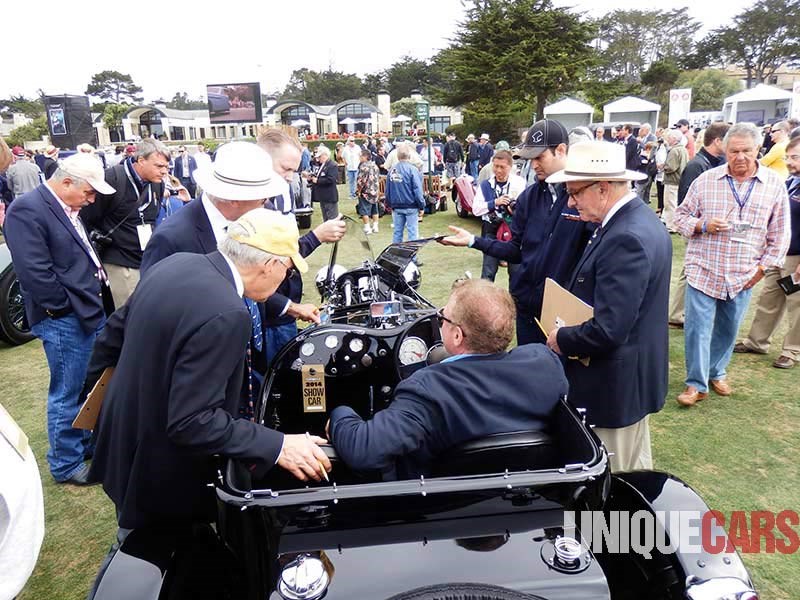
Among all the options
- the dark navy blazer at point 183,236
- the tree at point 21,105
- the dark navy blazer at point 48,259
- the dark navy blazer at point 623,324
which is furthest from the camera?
the tree at point 21,105

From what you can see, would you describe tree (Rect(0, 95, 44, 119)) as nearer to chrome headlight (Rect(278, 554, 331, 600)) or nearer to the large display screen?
the large display screen

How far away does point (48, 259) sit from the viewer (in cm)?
348

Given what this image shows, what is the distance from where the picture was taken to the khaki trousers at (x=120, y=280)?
494cm

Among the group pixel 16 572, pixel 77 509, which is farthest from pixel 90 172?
pixel 16 572

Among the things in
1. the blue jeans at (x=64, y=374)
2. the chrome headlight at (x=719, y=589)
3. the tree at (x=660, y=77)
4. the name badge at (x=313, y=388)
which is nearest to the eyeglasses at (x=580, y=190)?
the name badge at (x=313, y=388)

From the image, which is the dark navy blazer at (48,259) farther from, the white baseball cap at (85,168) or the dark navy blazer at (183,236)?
the dark navy blazer at (183,236)

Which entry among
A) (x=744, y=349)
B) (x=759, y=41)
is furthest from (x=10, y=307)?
A: (x=759, y=41)

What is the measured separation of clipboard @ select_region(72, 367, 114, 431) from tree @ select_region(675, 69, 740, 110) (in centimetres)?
5726

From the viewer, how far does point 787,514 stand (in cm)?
323

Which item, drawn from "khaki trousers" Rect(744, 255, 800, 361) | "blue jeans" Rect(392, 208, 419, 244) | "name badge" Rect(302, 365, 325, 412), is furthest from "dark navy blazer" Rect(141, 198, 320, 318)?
"blue jeans" Rect(392, 208, 419, 244)

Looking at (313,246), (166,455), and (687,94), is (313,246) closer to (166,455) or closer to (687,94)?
(166,455)

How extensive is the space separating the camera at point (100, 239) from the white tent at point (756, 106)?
90.9ft

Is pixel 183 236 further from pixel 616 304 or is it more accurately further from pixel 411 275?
pixel 616 304

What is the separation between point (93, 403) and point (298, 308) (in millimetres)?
1307
